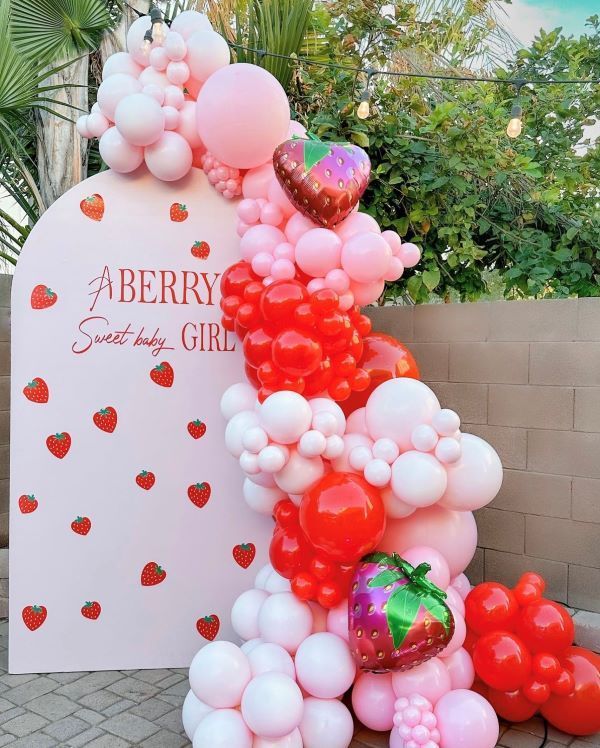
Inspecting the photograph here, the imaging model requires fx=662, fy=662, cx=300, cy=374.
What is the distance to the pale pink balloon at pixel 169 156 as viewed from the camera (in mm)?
2883

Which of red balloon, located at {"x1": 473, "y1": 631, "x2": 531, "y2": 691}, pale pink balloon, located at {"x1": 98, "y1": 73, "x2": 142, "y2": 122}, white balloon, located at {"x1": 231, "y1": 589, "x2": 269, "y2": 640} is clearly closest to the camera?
red balloon, located at {"x1": 473, "y1": 631, "x2": 531, "y2": 691}

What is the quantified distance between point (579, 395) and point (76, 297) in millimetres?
2323

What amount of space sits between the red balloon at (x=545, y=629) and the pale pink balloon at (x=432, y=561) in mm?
320

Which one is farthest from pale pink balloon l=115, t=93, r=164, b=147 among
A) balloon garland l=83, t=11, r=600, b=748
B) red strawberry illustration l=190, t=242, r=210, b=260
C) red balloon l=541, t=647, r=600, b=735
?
red balloon l=541, t=647, r=600, b=735

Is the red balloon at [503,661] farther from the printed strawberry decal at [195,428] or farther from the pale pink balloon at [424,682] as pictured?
the printed strawberry decal at [195,428]

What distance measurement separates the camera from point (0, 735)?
2.53 metres

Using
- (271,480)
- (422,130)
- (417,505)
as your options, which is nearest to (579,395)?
(417,505)

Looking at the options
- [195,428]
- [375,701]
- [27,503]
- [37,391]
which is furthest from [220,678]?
[37,391]

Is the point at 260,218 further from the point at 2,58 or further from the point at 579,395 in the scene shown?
the point at 2,58

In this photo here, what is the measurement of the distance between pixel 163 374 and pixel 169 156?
0.98m

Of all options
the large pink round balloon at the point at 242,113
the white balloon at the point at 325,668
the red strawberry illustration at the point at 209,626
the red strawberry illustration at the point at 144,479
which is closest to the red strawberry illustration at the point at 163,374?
the red strawberry illustration at the point at 144,479

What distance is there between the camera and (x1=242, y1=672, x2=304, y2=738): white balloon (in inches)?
85.1

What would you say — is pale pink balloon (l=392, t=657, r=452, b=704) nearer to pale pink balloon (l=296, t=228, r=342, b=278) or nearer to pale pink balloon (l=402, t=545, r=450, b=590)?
pale pink balloon (l=402, t=545, r=450, b=590)

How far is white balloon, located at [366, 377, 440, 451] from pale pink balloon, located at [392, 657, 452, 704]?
2.57 feet
